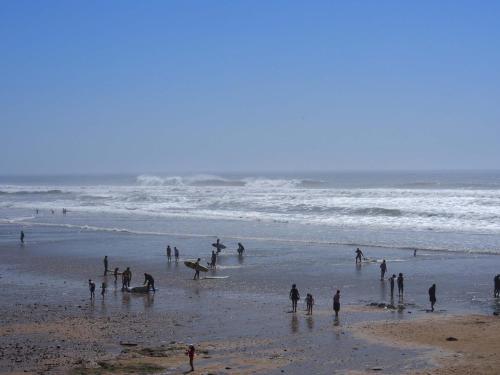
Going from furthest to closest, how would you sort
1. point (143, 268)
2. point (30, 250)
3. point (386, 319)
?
point (30, 250) → point (143, 268) → point (386, 319)

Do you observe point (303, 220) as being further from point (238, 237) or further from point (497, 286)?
point (497, 286)

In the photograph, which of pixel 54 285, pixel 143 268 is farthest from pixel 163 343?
pixel 143 268

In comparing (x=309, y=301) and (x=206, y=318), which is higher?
(x=309, y=301)

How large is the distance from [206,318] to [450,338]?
7.09 meters

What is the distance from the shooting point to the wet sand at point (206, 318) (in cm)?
1451

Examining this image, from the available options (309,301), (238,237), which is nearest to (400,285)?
(309,301)

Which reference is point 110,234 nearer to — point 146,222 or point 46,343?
point 146,222

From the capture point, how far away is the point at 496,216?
49281mm

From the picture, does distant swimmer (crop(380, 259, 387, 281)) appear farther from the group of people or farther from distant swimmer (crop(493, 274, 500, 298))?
the group of people

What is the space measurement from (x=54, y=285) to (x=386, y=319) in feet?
43.7

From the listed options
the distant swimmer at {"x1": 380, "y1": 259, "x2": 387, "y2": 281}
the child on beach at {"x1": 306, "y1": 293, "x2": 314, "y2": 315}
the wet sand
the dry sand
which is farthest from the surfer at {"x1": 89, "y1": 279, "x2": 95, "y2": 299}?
the distant swimmer at {"x1": 380, "y1": 259, "x2": 387, "y2": 281}

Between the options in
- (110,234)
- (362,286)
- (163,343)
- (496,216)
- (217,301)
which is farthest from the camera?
(496,216)

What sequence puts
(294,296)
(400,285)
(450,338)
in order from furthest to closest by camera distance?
(400,285), (294,296), (450,338)

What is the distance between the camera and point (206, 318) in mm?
19172
